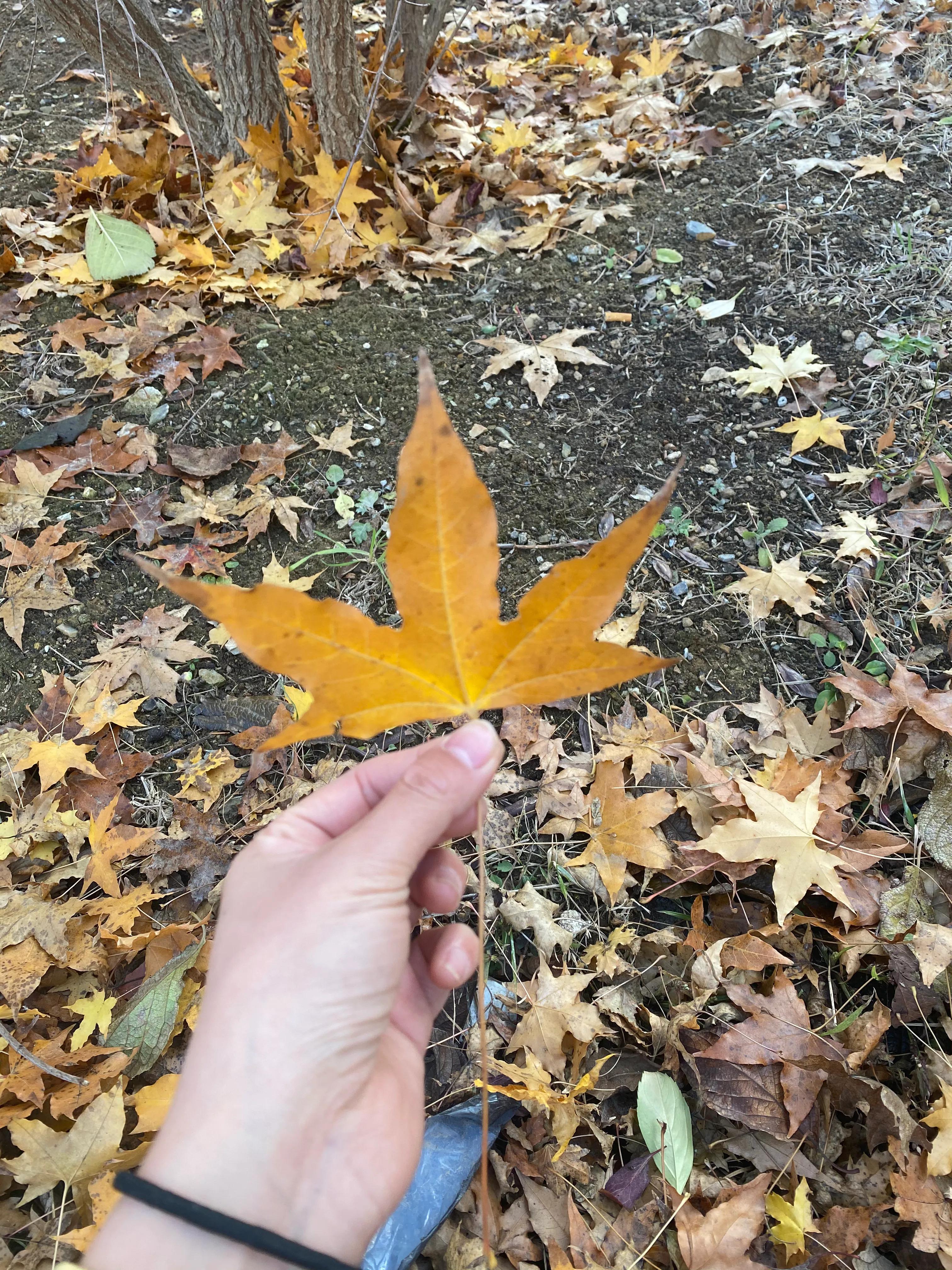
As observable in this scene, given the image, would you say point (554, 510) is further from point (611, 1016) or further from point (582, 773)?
point (611, 1016)

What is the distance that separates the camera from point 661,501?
0.85 meters

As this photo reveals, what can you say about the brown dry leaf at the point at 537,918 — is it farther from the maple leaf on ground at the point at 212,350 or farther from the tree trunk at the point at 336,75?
the tree trunk at the point at 336,75

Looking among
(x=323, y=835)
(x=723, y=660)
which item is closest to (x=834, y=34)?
(x=723, y=660)

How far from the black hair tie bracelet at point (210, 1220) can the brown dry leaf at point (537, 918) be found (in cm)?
97

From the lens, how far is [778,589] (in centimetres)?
249

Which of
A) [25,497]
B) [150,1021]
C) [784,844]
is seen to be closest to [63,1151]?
[150,1021]

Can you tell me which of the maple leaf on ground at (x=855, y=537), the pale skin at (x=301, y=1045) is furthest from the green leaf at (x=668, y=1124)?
the maple leaf on ground at (x=855, y=537)

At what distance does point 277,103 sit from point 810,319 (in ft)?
9.13

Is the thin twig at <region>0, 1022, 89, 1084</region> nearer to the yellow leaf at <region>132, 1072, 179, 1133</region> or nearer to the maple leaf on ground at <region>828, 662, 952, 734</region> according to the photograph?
the yellow leaf at <region>132, 1072, 179, 1133</region>

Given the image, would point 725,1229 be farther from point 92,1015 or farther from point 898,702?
point 92,1015

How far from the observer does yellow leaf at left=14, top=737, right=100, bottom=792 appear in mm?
2219

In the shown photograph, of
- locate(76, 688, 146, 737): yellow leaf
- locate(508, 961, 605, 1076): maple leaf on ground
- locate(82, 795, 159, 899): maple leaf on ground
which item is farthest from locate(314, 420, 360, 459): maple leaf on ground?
locate(508, 961, 605, 1076): maple leaf on ground

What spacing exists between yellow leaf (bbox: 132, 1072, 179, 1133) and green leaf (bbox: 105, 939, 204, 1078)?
0.34ft

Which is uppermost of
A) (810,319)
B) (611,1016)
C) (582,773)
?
(810,319)
